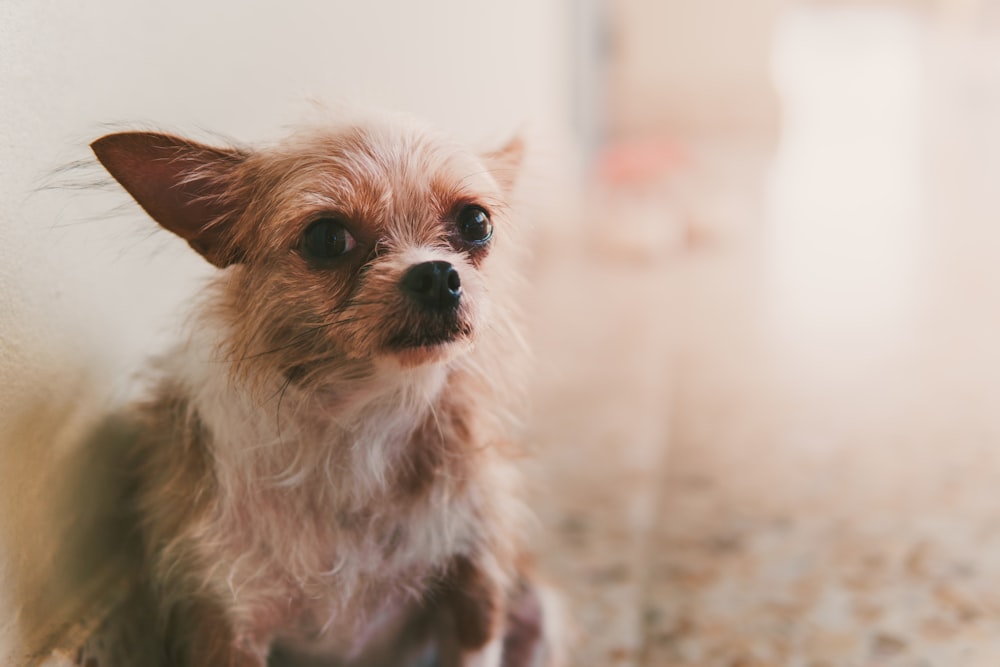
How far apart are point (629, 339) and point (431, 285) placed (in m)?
1.73

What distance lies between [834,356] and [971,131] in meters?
2.87

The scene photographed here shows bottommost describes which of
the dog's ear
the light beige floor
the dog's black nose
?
the light beige floor

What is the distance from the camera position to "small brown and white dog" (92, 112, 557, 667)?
0.79m

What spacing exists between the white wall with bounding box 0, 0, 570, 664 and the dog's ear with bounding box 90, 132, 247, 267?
10 centimetres

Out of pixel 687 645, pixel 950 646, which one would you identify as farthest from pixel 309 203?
pixel 950 646

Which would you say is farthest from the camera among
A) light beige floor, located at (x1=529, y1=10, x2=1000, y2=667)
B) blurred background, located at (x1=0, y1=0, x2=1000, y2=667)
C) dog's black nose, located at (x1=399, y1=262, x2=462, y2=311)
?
light beige floor, located at (x1=529, y1=10, x2=1000, y2=667)

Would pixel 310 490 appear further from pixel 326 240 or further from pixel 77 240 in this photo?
pixel 77 240

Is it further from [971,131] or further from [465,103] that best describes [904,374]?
[971,131]

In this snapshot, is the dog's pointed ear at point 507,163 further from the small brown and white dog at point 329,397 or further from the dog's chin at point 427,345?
the dog's chin at point 427,345

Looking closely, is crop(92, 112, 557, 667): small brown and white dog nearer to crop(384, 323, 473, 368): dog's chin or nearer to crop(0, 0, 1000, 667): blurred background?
crop(384, 323, 473, 368): dog's chin

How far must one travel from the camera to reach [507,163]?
0.96m

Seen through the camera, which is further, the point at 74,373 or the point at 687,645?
the point at 687,645

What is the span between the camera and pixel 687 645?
4.07 feet

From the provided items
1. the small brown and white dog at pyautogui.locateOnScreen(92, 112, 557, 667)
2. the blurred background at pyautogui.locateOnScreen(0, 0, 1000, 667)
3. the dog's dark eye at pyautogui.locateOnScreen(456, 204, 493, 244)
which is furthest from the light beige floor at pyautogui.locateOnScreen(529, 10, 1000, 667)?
the dog's dark eye at pyautogui.locateOnScreen(456, 204, 493, 244)
